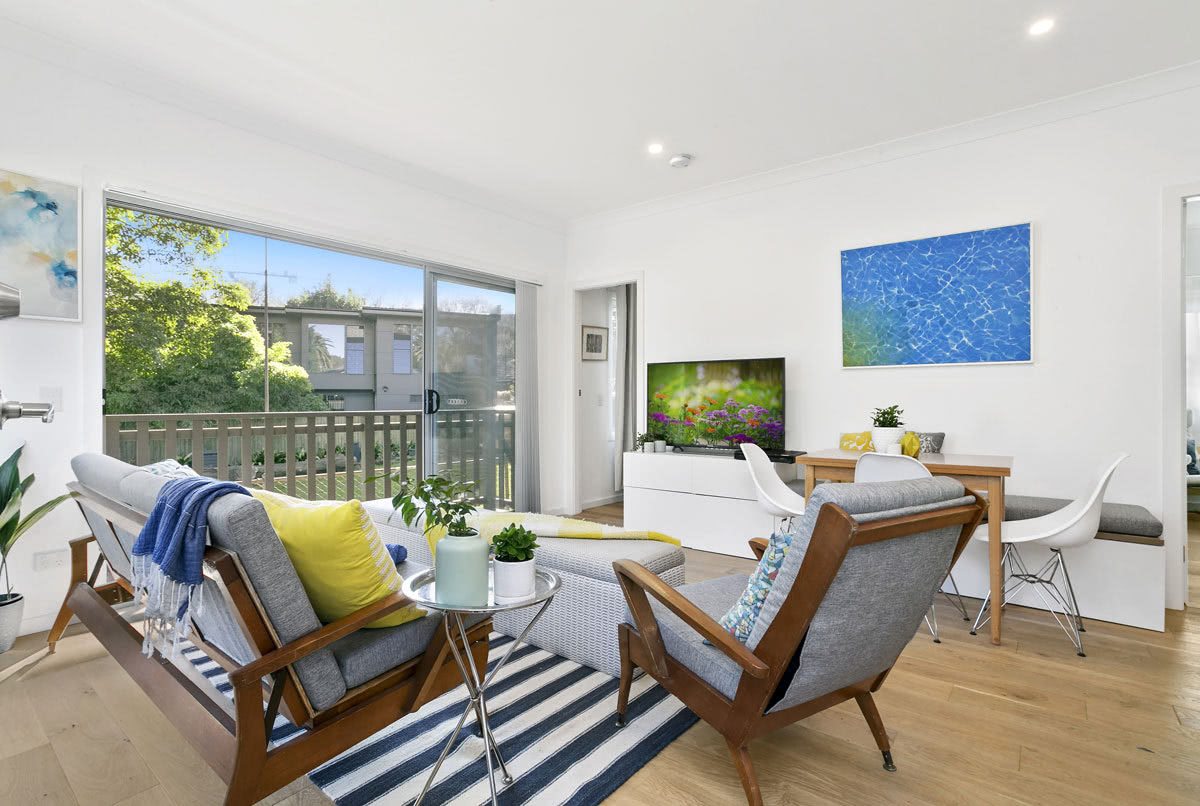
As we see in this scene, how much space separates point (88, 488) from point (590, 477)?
4464mm

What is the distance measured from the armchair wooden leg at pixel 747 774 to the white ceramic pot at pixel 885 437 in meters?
2.18

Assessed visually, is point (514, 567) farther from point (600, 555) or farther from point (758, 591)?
point (600, 555)

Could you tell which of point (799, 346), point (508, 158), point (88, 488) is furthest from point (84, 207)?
point (799, 346)

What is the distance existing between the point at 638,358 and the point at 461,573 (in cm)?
390

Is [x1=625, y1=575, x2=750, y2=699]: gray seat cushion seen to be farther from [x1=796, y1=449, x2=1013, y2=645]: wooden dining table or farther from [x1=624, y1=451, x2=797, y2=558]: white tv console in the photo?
[x1=624, y1=451, x2=797, y2=558]: white tv console

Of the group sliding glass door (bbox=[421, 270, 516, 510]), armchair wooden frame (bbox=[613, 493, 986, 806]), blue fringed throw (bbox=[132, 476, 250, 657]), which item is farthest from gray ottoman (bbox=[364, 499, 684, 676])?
sliding glass door (bbox=[421, 270, 516, 510])

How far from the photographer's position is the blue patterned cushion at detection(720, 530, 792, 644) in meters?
1.54

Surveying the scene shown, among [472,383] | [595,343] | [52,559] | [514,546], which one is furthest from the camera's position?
[595,343]

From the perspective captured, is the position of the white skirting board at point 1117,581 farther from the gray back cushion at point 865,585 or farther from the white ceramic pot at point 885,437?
the gray back cushion at point 865,585

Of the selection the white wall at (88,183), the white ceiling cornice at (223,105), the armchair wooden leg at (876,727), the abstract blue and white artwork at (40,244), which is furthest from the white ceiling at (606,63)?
the armchair wooden leg at (876,727)

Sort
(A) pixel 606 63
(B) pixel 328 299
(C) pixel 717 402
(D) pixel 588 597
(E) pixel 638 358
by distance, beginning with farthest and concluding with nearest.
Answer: (E) pixel 638 358 → (C) pixel 717 402 → (B) pixel 328 299 → (A) pixel 606 63 → (D) pixel 588 597

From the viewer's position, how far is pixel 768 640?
56.1 inches

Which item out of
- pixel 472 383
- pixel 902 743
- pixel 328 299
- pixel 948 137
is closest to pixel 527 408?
pixel 472 383

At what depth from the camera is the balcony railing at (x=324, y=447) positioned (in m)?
3.61
